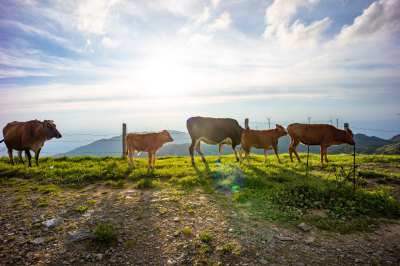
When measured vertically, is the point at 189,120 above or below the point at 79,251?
above

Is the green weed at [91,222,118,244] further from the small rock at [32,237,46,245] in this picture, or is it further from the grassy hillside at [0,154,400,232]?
the grassy hillside at [0,154,400,232]

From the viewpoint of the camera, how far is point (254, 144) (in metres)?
11.8

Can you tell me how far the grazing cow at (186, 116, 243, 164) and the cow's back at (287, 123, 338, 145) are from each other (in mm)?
3238

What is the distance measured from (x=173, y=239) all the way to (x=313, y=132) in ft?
33.3

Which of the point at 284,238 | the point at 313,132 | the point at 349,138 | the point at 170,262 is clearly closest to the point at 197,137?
the point at 313,132

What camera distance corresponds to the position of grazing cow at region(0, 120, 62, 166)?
37.6ft

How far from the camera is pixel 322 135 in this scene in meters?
11.8

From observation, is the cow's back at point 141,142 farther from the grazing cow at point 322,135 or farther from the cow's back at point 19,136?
the grazing cow at point 322,135

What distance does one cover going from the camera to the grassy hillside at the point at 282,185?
219 inches

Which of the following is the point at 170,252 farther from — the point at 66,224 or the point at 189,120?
the point at 189,120

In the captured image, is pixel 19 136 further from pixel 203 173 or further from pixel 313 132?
pixel 313 132

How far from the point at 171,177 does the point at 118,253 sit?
5024mm

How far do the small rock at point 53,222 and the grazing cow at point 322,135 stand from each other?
445 inches

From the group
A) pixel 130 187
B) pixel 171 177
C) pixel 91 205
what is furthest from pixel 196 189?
pixel 91 205
